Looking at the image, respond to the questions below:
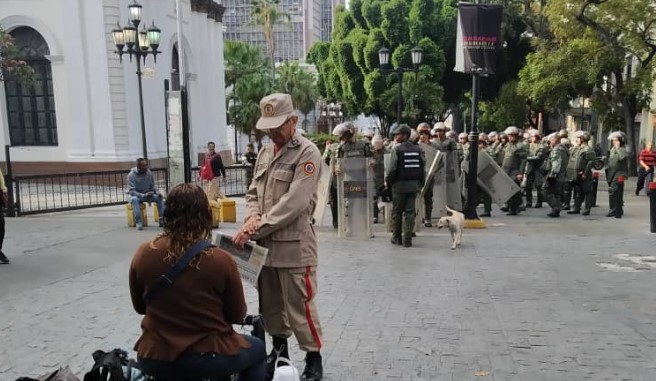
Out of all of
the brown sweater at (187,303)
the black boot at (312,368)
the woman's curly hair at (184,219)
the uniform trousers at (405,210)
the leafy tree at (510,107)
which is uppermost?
the leafy tree at (510,107)

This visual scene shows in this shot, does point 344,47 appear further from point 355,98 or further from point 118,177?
point 118,177

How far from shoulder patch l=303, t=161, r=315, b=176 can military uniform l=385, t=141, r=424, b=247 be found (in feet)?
15.4

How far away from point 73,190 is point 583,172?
1373 centimetres

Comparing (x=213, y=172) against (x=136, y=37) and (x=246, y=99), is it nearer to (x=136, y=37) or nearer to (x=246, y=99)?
(x=136, y=37)

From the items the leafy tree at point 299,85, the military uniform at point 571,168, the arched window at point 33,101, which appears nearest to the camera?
the military uniform at point 571,168

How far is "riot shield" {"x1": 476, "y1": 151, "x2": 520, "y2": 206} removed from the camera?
11.3 meters

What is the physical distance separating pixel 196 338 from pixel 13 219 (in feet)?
38.1

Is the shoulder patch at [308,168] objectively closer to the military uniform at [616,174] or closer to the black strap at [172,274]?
the black strap at [172,274]

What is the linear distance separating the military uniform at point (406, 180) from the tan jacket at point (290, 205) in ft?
15.1

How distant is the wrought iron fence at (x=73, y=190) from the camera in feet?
44.1

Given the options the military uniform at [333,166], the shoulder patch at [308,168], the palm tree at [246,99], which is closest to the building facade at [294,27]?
the palm tree at [246,99]

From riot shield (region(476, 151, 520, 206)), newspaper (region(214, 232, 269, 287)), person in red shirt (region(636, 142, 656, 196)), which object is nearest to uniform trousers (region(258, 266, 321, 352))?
newspaper (region(214, 232, 269, 287))

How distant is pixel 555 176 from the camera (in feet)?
37.2

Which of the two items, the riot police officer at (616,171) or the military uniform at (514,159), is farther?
the military uniform at (514,159)
